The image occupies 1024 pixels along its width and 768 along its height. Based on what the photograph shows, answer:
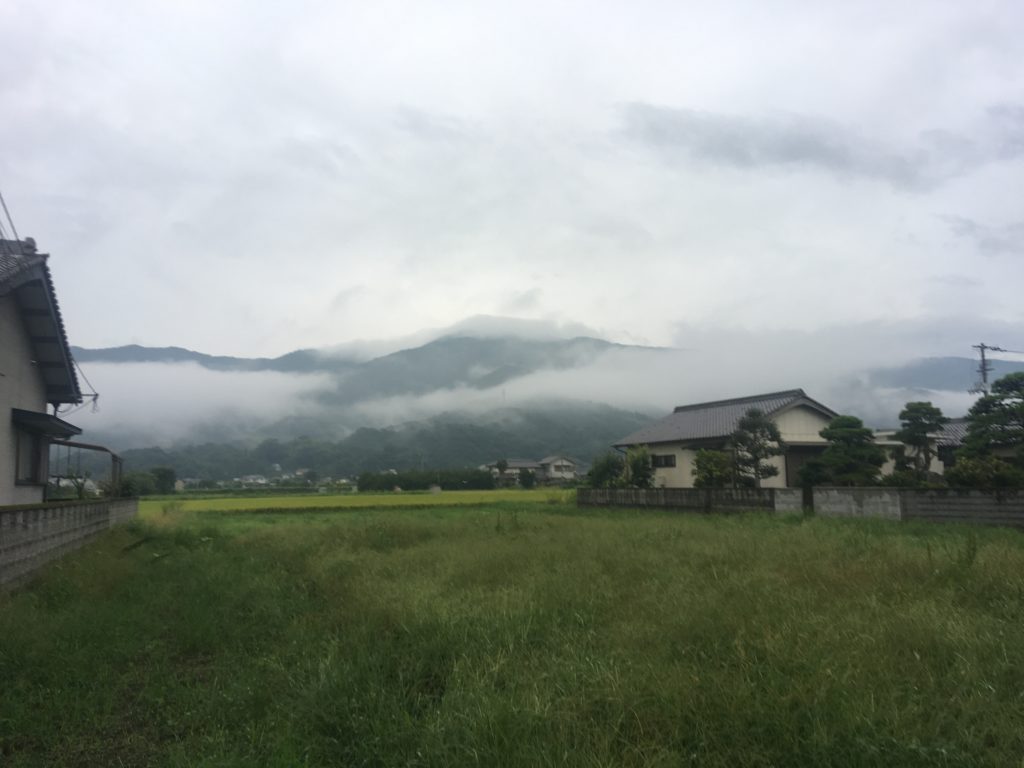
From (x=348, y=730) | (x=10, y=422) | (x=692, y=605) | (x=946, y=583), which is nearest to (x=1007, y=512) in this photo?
(x=946, y=583)

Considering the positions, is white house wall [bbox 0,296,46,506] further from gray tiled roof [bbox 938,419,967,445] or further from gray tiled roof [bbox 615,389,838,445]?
gray tiled roof [bbox 938,419,967,445]

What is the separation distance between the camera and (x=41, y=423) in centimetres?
1252

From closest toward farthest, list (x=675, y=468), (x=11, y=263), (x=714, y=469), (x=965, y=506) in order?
(x=11, y=263)
(x=965, y=506)
(x=714, y=469)
(x=675, y=468)

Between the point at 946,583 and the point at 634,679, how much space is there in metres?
3.61

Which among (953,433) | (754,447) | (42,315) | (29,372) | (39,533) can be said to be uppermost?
(42,315)

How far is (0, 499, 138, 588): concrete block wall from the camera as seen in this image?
7.57 metres

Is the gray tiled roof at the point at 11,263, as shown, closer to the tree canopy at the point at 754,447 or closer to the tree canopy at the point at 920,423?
the tree canopy at the point at 754,447

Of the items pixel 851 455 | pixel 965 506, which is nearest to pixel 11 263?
pixel 965 506

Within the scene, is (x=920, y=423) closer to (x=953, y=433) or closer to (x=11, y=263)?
(x=953, y=433)

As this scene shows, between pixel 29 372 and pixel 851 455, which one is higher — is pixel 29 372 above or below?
above

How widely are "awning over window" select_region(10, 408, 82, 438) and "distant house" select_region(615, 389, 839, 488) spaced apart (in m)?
19.9

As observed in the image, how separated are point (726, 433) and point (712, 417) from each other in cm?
362

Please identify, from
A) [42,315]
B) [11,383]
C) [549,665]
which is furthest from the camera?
[42,315]

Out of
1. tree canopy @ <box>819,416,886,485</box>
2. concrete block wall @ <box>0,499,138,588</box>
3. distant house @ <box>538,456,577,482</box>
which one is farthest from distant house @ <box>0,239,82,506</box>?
distant house @ <box>538,456,577,482</box>
